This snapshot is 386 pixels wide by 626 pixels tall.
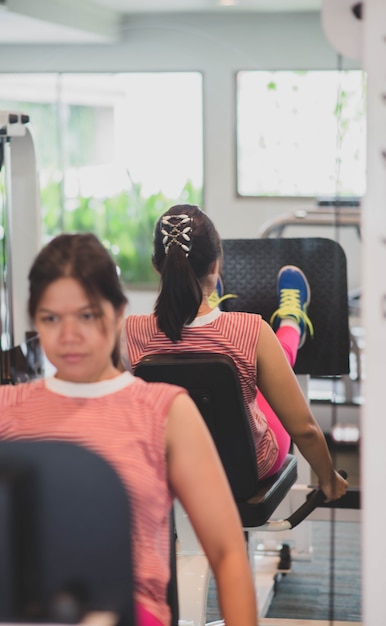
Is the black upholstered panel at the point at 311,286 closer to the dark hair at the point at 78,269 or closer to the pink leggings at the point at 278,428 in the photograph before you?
the pink leggings at the point at 278,428

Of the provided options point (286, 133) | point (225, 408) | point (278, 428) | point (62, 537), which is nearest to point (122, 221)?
point (286, 133)

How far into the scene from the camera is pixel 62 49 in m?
4.45

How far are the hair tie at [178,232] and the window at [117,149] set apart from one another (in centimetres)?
224

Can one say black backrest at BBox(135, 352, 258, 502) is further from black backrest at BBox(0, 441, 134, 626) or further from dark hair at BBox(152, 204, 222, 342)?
black backrest at BBox(0, 441, 134, 626)

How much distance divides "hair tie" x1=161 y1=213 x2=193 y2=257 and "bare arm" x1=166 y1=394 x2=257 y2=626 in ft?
2.69

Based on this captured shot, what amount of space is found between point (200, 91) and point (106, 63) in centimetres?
42

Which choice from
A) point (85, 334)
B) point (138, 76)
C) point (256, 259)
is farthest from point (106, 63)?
point (85, 334)

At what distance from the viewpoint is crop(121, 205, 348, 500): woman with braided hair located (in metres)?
2.15

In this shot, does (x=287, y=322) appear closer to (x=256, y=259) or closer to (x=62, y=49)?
(x=256, y=259)

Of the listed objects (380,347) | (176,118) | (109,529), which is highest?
(176,118)

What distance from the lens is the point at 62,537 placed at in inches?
42.9

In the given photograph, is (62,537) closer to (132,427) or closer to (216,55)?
(132,427)

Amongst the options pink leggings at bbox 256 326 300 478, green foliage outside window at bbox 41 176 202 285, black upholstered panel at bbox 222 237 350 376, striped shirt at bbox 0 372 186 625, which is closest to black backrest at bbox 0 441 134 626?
striped shirt at bbox 0 372 186 625

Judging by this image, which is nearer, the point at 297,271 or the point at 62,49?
the point at 297,271
